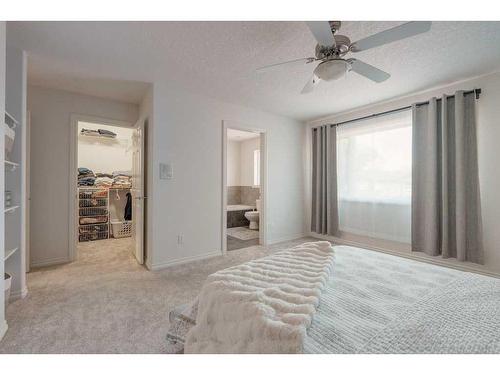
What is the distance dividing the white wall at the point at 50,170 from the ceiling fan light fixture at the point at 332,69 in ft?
10.3

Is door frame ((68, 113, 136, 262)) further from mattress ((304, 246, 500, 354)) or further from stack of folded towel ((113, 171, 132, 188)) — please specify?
mattress ((304, 246, 500, 354))

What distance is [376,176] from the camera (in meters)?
3.44

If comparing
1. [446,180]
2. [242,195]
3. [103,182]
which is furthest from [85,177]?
[446,180]

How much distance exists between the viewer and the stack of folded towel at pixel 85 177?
14.2 ft

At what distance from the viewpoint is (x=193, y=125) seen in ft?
10.1

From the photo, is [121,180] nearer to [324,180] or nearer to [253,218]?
[253,218]

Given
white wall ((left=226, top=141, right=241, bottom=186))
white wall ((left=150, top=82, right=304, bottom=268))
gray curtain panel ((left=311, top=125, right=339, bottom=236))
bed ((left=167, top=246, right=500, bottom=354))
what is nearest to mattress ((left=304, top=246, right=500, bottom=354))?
bed ((left=167, top=246, right=500, bottom=354))

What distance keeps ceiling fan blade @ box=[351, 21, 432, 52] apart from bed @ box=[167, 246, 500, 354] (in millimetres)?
1442

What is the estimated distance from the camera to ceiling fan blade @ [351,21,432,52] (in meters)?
1.29

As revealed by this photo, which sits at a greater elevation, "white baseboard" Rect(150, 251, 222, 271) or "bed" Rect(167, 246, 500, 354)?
"bed" Rect(167, 246, 500, 354)

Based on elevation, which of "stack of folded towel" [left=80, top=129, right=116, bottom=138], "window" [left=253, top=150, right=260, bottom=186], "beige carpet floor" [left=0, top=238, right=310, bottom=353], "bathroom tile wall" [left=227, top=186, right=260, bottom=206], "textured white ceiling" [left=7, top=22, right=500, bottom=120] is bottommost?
"beige carpet floor" [left=0, top=238, right=310, bottom=353]

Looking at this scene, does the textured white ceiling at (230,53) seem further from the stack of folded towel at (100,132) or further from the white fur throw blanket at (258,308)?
the stack of folded towel at (100,132)

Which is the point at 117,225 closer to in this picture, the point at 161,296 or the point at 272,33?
the point at 161,296

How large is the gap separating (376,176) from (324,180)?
0.86 metres
